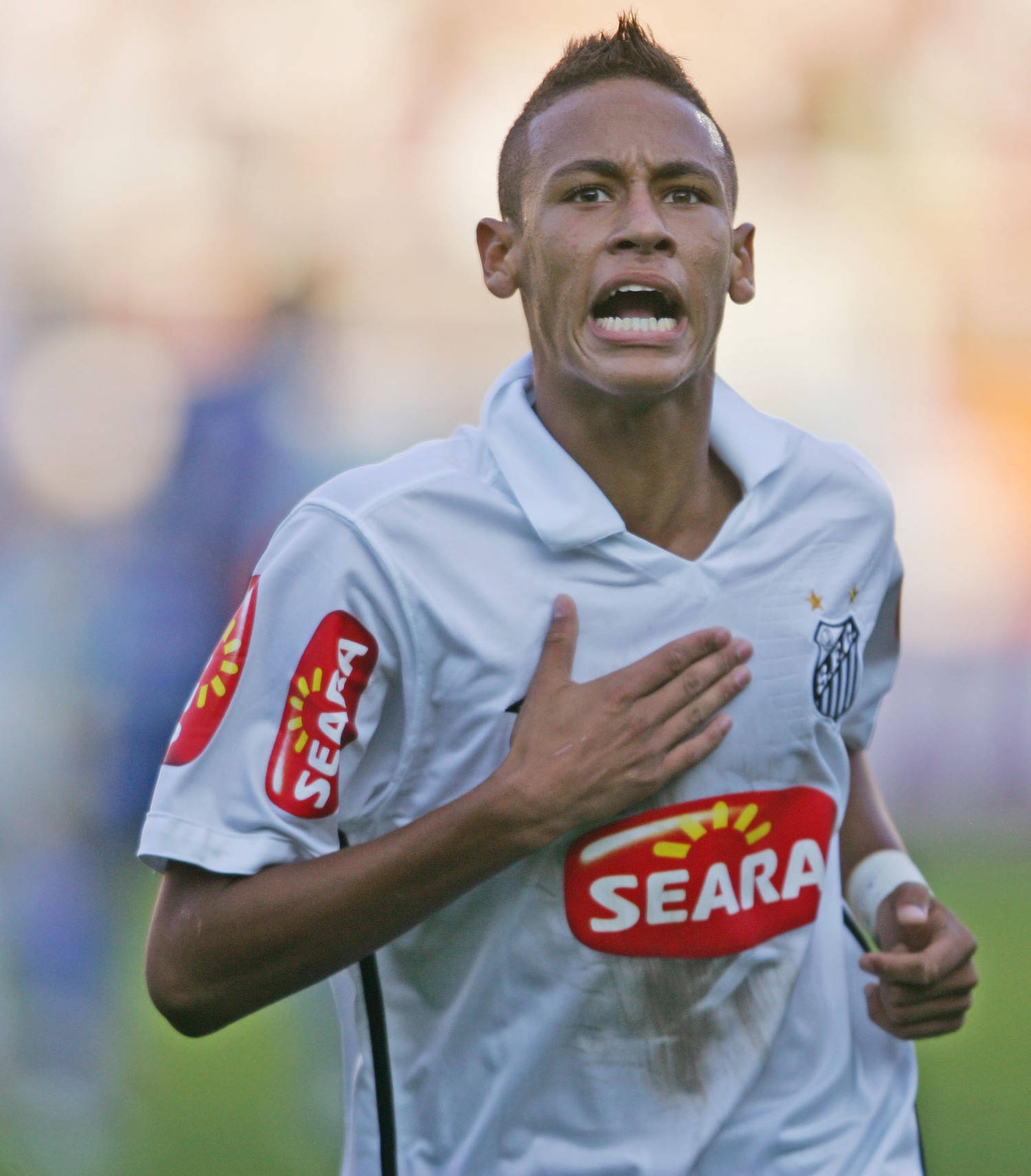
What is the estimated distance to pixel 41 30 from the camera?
256 inches

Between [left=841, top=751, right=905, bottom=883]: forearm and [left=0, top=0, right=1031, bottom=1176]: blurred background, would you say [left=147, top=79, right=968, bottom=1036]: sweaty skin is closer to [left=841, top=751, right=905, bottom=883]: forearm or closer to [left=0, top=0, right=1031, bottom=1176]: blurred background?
[left=841, top=751, right=905, bottom=883]: forearm

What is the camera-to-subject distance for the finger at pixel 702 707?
124cm

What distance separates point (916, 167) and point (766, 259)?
0.86m

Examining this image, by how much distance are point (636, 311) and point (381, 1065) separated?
0.77 m

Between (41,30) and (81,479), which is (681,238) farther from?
(41,30)

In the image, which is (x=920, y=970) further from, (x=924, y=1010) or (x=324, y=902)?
(x=324, y=902)

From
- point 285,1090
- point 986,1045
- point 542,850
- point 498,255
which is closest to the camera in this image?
point 542,850

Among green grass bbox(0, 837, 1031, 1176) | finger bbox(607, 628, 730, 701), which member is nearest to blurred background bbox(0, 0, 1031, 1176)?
green grass bbox(0, 837, 1031, 1176)

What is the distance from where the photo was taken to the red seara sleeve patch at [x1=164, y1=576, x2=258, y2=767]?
1233 mm

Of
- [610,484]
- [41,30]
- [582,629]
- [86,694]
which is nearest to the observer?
[582,629]

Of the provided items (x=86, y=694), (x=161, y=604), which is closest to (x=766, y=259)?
(x=161, y=604)

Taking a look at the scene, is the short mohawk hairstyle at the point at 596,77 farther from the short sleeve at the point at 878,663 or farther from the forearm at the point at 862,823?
the forearm at the point at 862,823

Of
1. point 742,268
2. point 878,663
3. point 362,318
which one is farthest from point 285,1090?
point 362,318

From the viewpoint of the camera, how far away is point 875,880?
1.58m
